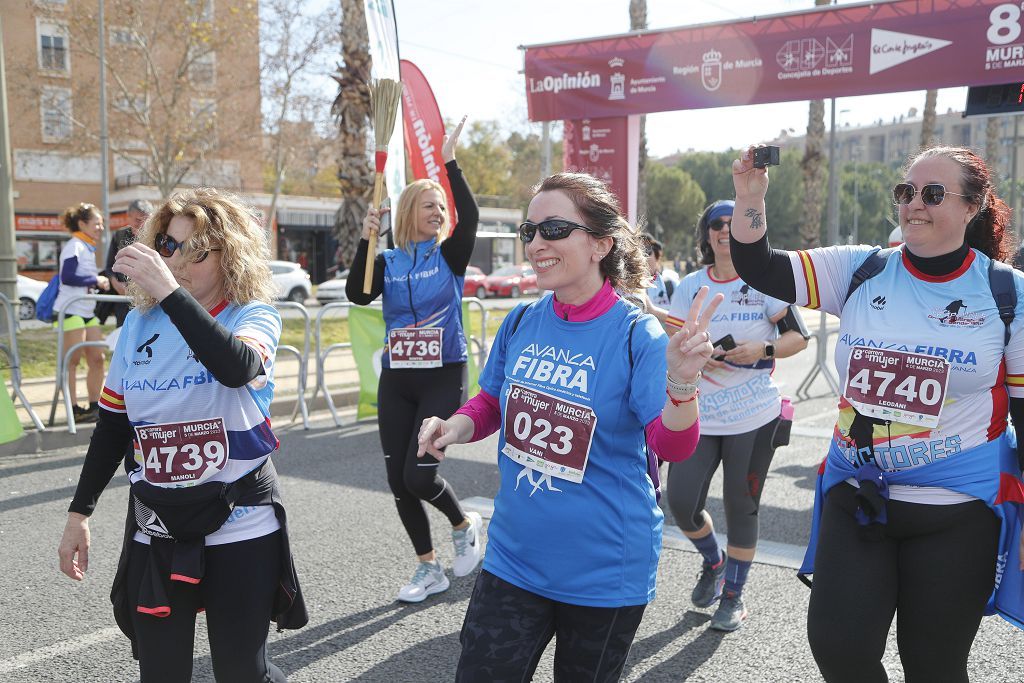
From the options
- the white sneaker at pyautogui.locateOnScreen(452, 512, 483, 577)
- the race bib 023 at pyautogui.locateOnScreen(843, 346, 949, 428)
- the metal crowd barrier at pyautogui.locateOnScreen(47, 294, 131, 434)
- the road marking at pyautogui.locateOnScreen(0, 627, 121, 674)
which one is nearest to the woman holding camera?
the white sneaker at pyautogui.locateOnScreen(452, 512, 483, 577)

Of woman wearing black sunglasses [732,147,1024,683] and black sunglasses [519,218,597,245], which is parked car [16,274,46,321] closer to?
black sunglasses [519,218,597,245]

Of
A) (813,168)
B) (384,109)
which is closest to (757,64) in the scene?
(384,109)

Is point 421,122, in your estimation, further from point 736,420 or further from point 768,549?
point 736,420

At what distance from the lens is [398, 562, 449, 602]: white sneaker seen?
175 inches

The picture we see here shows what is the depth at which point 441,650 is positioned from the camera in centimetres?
388

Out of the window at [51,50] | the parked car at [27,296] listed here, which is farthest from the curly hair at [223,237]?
the window at [51,50]

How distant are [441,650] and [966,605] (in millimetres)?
2167

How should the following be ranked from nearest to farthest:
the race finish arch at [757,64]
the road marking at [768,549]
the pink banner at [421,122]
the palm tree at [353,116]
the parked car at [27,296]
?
the road marking at [768,549]
the pink banner at [421,122]
the race finish arch at [757,64]
the palm tree at [353,116]
the parked car at [27,296]

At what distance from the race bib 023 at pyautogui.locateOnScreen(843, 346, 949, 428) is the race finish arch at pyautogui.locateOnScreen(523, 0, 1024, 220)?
7.92m

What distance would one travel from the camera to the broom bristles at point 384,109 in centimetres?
508

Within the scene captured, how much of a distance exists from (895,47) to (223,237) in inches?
357

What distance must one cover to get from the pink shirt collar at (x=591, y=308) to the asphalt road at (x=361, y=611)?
6.12ft

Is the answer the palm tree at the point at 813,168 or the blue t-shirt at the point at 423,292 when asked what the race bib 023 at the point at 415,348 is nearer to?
the blue t-shirt at the point at 423,292

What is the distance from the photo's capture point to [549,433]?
233cm
